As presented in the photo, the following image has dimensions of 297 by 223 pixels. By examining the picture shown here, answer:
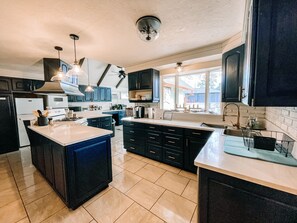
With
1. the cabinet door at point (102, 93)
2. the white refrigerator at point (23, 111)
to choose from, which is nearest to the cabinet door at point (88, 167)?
the white refrigerator at point (23, 111)

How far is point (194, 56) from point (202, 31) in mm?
711

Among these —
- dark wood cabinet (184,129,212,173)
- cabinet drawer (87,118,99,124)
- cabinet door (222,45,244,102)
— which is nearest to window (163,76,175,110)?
dark wood cabinet (184,129,212,173)

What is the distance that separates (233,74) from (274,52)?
123cm

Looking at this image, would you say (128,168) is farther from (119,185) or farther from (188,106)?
(188,106)

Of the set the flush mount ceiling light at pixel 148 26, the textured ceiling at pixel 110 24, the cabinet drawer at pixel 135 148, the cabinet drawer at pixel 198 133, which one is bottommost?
the cabinet drawer at pixel 135 148

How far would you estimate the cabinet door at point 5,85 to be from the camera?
3.39 m

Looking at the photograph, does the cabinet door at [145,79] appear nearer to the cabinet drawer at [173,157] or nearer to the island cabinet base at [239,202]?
the cabinet drawer at [173,157]

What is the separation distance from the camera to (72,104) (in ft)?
19.9

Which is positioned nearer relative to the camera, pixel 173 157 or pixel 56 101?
pixel 173 157

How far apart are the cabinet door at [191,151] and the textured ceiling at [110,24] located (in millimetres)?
1782

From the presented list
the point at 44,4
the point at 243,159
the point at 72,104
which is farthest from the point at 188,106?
the point at 72,104

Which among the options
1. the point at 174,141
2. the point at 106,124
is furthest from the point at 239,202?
the point at 106,124

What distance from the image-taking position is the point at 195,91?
10.5 feet

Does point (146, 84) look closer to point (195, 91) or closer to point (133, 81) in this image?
point (133, 81)
